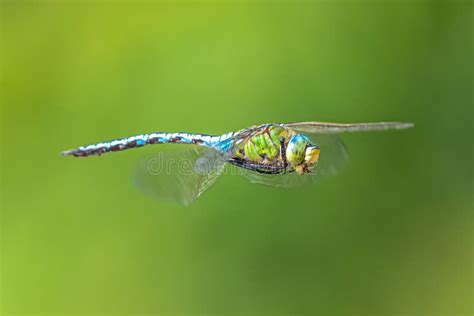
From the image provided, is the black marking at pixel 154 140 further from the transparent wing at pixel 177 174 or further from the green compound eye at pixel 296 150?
the green compound eye at pixel 296 150

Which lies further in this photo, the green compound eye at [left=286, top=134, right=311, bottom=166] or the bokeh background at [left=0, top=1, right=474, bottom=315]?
the bokeh background at [left=0, top=1, right=474, bottom=315]

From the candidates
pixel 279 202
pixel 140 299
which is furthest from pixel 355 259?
pixel 140 299

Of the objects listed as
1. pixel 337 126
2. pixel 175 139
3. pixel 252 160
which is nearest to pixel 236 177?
pixel 175 139

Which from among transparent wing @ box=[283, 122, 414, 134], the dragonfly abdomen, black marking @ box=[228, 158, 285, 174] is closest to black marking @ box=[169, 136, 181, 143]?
the dragonfly abdomen

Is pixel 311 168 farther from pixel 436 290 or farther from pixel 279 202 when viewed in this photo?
pixel 436 290

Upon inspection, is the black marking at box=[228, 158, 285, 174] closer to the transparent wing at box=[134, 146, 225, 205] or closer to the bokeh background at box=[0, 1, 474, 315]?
the transparent wing at box=[134, 146, 225, 205]

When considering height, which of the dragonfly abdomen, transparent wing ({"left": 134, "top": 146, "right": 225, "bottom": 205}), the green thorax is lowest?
transparent wing ({"left": 134, "top": 146, "right": 225, "bottom": 205})

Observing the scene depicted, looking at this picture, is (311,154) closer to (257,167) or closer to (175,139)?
(257,167)

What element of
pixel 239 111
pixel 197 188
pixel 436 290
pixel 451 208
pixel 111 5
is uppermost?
pixel 111 5
